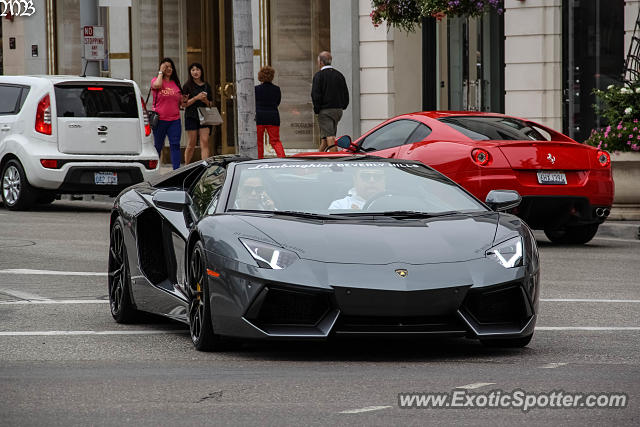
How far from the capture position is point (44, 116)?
19078 mm

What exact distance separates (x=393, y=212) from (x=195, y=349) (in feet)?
4.49

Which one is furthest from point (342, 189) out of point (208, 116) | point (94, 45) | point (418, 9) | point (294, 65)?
point (294, 65)

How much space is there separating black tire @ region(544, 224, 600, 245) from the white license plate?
609cm

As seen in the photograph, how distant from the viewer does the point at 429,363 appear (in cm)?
759

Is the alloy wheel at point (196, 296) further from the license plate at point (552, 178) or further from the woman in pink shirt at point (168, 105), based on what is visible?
the woman in pink shirt at point (168, 105)

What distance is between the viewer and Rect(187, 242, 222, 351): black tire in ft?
25.8

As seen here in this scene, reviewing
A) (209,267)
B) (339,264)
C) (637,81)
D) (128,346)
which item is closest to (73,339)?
(128,346)

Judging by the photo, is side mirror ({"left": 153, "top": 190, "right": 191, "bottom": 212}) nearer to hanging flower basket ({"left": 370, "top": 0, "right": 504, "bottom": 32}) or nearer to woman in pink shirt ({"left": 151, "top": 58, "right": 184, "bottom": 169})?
hanging flower basket ({"left": 370, "top": 0, "right": 504, "bottom": 32})

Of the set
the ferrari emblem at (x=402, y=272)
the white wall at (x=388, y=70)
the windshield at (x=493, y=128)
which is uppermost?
the white wall at (x=388, y=70)

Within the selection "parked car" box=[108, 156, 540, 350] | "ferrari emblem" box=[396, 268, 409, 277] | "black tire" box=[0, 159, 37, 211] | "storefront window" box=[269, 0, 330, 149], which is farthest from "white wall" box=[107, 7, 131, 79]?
"ferrari emblem" box=[396, 268, 409, 277]

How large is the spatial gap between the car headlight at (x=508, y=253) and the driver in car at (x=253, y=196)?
1303 millimetres

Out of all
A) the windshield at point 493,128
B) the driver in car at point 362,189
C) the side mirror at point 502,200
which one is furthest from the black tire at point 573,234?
the driver in car at point 362,189

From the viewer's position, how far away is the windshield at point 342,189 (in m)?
8.39

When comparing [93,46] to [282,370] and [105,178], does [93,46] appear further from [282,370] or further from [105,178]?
[282,370]
